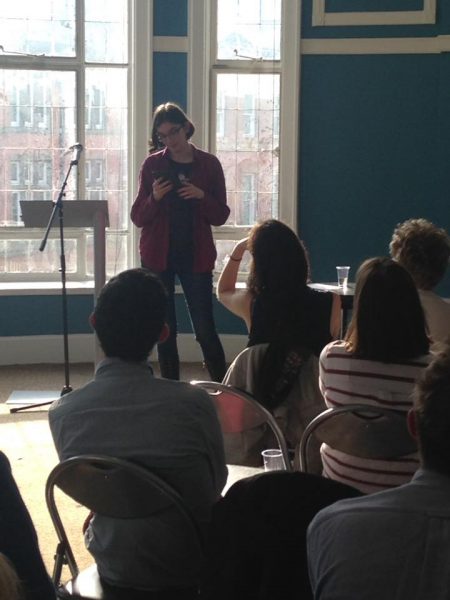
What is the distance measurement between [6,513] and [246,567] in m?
0.38

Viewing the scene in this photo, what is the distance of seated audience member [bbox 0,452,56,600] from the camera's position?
1464mm

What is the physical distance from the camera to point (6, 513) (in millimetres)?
1474

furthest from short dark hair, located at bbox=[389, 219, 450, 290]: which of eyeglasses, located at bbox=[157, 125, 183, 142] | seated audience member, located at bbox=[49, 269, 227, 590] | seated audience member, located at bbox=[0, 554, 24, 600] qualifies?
seated audience member, located at bbox=[0, 554, 24, 600]

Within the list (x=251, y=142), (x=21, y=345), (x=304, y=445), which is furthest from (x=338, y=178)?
(x=304, y=445)

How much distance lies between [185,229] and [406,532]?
12.6ft

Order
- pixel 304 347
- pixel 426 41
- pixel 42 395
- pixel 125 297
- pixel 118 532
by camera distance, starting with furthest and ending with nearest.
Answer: pixel 426 41 < pixel 42 395 < pixel 304 347 < pixel 125 297 < pixel 118 532

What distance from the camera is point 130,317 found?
2018 millimetres

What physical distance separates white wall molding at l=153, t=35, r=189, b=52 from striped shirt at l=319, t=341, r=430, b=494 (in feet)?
14.4

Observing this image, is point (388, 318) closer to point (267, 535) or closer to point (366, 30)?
point (267, 535)

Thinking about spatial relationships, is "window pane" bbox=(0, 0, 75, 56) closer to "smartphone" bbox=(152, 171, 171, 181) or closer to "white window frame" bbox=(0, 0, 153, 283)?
"white window frame" bbox=(0, 0, 153, 283)

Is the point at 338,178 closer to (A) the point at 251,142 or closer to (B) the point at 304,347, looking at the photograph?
(A) the point at 251,142

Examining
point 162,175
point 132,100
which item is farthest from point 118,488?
point 132,100

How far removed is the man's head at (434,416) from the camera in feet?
3.98

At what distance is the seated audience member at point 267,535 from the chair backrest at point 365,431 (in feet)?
1.79
